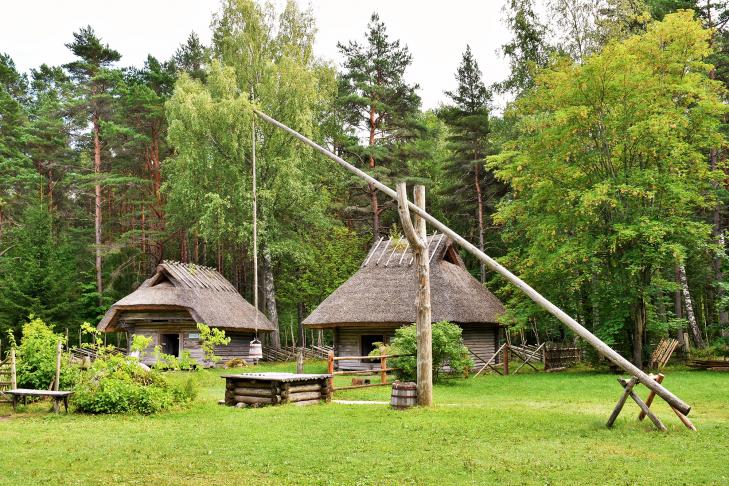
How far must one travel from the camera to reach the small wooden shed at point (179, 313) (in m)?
31.4

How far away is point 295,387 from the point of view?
1609cm

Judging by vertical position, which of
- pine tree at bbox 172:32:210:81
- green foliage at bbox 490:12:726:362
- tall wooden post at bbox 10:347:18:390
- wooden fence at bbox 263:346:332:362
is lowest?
wooden fence at bbox 263:346:332:362

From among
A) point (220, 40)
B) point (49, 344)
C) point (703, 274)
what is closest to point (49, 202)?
point (220, 40)

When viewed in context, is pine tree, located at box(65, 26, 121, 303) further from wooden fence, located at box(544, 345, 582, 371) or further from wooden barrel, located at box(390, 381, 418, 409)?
wooden barrel, located at box(390, 381, 418, 409)

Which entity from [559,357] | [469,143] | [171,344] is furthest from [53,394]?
[469,143]

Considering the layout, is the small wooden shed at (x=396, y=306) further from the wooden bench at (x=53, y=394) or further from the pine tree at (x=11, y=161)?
the pine tree at (x=11, y=161)

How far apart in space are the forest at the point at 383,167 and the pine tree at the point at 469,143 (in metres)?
0.13

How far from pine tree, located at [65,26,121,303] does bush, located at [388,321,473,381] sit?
2495 cm

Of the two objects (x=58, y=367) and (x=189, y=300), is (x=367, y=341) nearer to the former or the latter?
(x=189, y=300)

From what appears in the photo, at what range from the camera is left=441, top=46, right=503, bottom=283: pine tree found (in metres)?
39.8

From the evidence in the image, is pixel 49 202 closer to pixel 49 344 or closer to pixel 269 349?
pixel 269 349

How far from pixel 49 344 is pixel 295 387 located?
6.02 meters

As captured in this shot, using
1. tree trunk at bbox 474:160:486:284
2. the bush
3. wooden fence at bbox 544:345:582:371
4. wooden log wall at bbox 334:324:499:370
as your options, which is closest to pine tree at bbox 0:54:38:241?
wooden log wall at bbox 334:324:499:370

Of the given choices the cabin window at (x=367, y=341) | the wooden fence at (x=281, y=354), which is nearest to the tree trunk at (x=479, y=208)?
the wooden fence at (x=281, y=354)
